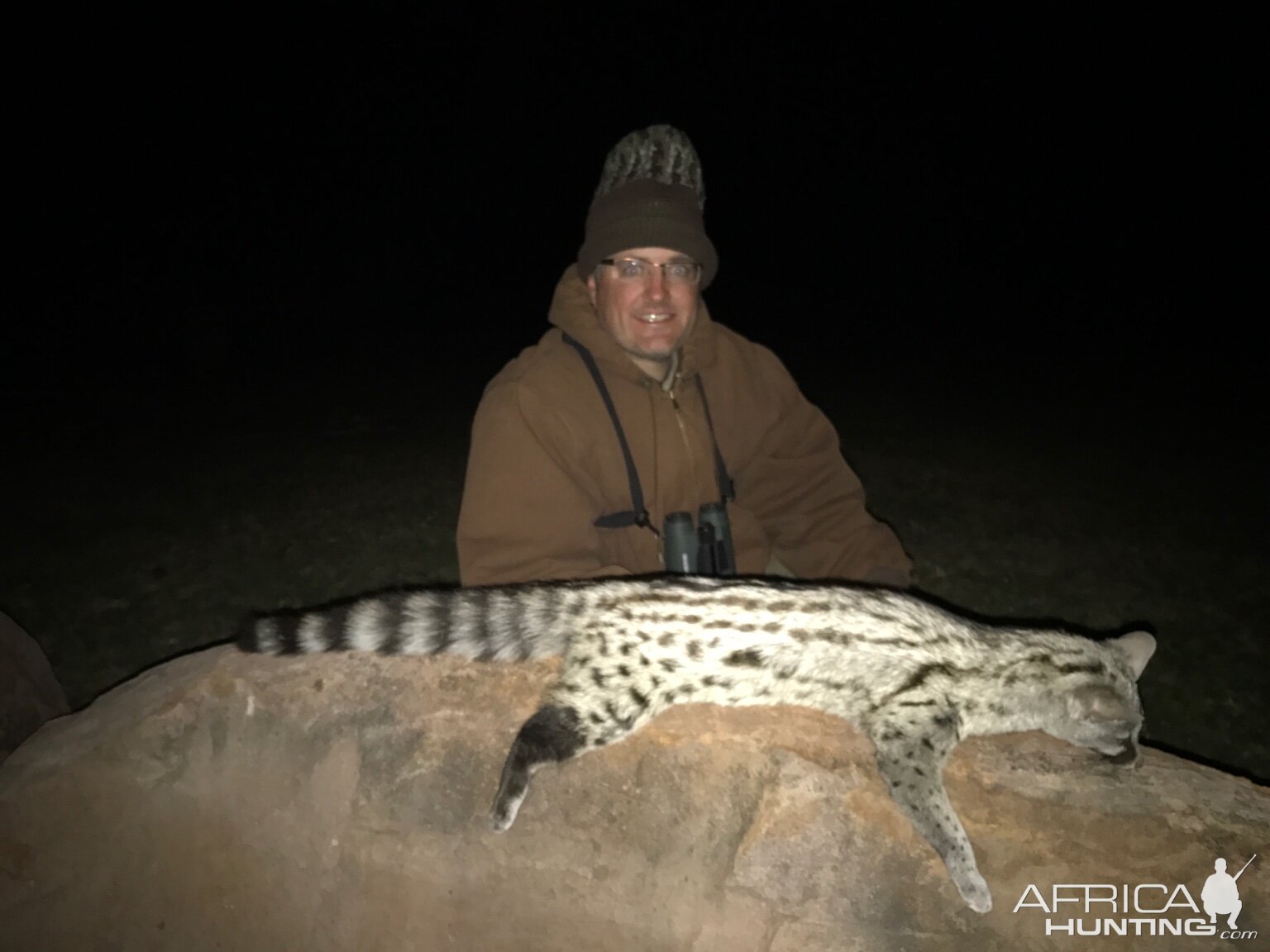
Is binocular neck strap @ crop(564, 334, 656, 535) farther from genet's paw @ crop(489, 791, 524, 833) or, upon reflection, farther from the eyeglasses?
genet's paw @ crop(489, 791, 524, 833)

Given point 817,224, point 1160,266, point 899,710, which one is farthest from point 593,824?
point 817,224

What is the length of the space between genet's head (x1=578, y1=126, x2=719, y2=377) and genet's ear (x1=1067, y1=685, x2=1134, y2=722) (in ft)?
6.80

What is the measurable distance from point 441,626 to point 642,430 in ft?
4.20

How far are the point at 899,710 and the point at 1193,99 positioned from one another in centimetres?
3090

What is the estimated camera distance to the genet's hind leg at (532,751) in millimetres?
2494

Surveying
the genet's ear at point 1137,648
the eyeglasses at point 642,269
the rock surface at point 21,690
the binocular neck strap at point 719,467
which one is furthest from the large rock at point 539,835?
the eyeglasses at point 642,269

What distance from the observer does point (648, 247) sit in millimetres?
3562

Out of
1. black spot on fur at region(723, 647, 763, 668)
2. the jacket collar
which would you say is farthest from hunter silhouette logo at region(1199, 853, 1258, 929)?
the jacket collar

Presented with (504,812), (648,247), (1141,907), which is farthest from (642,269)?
(1141,907)

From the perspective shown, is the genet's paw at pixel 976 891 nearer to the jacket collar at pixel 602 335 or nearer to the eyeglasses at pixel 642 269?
the jacket collar at pixel 602 335

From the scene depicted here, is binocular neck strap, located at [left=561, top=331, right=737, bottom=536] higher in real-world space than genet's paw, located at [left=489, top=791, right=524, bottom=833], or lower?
higher

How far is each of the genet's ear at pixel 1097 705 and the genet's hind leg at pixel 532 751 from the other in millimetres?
1545

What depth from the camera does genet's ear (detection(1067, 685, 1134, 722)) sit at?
2607 millimetres

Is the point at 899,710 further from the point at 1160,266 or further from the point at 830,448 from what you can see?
the point at 1160,266
